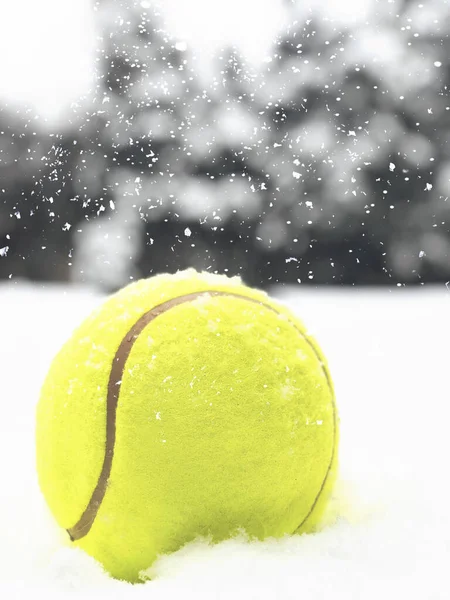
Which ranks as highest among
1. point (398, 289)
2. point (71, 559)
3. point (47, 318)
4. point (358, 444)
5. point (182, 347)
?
point (398, 289)

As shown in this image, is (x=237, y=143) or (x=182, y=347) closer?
(x=182, y=347)

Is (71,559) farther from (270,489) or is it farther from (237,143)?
(237,143)

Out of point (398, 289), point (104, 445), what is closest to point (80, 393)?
point (104, 445)

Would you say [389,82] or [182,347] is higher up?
[389,82]

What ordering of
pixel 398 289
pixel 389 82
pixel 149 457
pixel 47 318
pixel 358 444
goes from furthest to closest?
pixel 389 82 → pixel 398 289 → pixel 47 318 → pixel 358 444 → pixel 149 457

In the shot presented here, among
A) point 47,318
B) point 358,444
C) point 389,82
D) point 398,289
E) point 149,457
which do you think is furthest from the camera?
point 389,82
